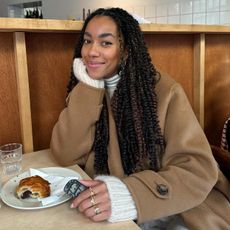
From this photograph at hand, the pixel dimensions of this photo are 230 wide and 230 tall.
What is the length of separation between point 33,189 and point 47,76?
63 centimetres

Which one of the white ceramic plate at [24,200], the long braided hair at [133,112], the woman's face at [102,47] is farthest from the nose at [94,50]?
the white ceramic plate at [24,200]

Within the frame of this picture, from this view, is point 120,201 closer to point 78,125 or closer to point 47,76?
point 78,125

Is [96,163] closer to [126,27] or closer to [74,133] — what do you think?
[74,133]

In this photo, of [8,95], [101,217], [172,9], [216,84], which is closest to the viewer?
[101,217]

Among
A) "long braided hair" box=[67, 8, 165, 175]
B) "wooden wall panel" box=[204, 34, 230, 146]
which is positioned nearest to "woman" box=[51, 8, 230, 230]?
"long braided hair" box=[67, 8, 165, 175]

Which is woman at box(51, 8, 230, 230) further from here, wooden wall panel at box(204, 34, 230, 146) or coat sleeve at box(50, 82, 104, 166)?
wooden wall panel at box(204, 34, 230, 146)

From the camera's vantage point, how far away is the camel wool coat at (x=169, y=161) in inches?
31.5

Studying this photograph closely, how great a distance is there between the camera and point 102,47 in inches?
41.4

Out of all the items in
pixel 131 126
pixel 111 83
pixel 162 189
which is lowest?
pixel 162 189

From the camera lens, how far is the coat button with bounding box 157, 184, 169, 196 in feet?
2.63

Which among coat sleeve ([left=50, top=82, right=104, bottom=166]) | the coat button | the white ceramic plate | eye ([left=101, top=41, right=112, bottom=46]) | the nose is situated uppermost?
eye ([left=101, top=41, right=112, bottom=46])

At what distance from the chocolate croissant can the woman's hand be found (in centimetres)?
10

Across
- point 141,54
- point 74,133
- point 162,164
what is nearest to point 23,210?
point 74,133

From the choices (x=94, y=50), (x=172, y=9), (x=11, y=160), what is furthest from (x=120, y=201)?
(x=172, y=9)
